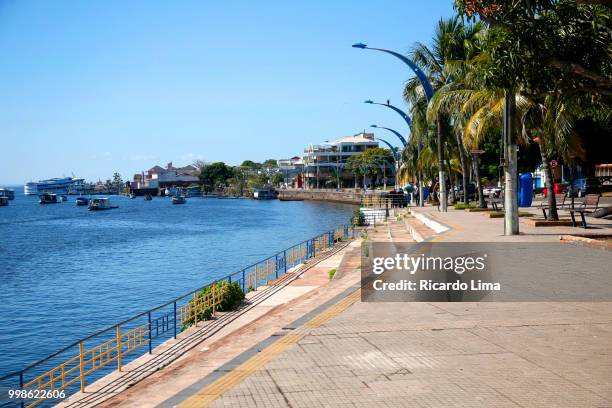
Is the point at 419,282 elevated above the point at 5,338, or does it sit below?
above

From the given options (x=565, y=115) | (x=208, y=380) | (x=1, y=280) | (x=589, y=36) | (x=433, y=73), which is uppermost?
(x=433, y=73)

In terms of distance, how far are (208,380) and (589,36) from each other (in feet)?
47.1

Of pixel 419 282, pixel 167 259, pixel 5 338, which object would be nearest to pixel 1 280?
pixel 167 259

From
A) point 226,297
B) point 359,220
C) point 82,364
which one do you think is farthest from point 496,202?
point 82,364

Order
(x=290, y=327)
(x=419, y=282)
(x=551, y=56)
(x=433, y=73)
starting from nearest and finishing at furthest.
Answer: (x=290, y=327), (x=419, y=282), (x=551, y=56), (x=433, y=73)

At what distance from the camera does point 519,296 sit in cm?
1350

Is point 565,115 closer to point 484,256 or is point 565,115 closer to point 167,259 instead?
point 484,256

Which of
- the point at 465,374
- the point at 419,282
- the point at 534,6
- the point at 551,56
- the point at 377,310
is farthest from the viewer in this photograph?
the point at 534,6

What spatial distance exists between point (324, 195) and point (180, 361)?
146m

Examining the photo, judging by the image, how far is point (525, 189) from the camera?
118 feet

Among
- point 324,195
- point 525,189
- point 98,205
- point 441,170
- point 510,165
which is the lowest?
point 98,205

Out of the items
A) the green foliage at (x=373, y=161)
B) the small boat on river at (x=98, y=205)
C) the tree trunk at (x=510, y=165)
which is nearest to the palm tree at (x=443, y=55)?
the tree trunk at (x=510, y=165)

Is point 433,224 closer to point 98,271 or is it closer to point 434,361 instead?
point 434,361

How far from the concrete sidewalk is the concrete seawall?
10729 cm
